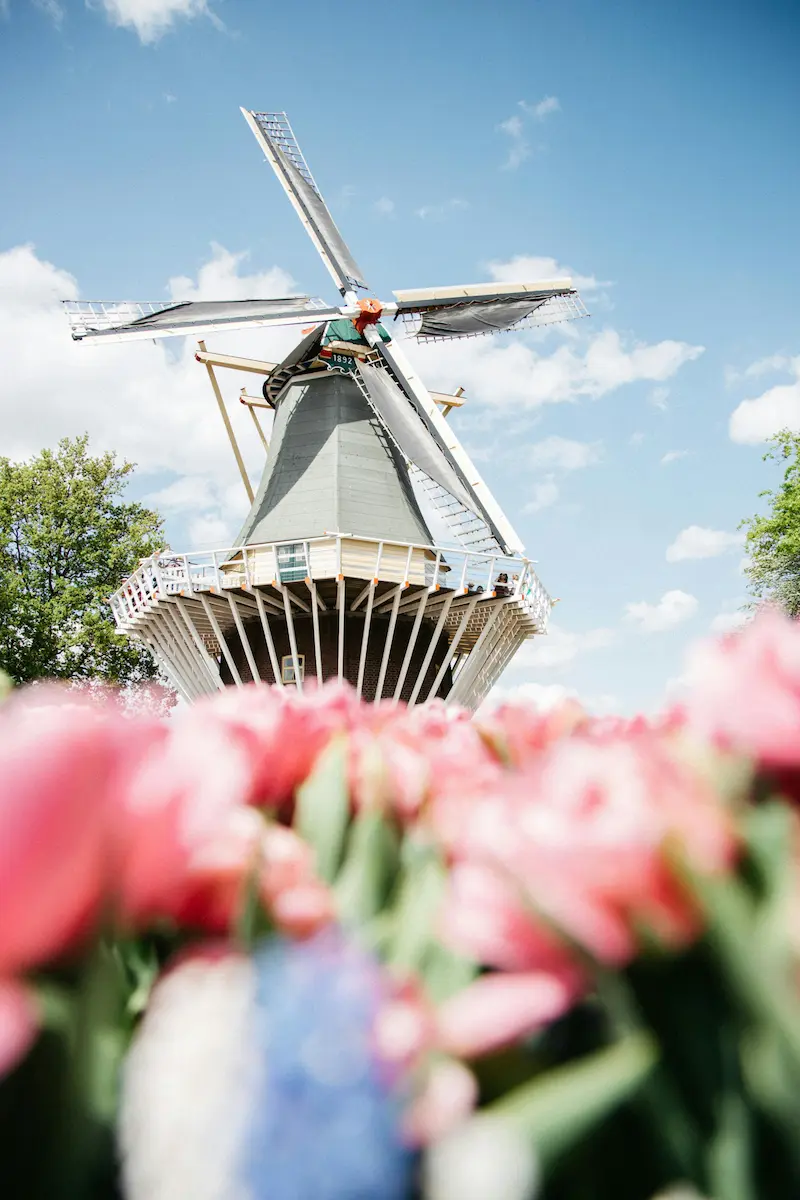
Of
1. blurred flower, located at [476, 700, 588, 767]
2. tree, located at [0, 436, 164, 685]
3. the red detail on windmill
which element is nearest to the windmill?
the red detail on windmill

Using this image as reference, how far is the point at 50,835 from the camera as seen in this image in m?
0.43

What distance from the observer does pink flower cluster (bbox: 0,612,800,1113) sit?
0.43m

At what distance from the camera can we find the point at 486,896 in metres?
0.53

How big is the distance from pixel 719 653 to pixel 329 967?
44 cm

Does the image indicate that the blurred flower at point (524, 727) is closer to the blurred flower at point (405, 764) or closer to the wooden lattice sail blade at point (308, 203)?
the blurred flower at point (405, 764)

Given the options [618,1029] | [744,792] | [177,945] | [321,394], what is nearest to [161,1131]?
[177,945]

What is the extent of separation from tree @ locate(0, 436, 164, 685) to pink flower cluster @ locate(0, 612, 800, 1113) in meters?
24.8

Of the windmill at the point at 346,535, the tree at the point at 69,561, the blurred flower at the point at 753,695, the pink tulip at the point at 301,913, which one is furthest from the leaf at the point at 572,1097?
the tree at the point at 69,561

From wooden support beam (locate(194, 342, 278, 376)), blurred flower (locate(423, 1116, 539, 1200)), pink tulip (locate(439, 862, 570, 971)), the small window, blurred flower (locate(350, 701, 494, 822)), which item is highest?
wooden support beam (locate(194, 342, 278, 376))

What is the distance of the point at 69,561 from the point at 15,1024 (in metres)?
27.7

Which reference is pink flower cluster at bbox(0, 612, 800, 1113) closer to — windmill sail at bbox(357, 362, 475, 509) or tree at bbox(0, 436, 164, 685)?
windmill sail at bbox(357, 362, 475, 509)

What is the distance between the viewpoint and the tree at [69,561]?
Answer: 2406 cm

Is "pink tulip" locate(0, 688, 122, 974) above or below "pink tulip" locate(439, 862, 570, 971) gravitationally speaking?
above

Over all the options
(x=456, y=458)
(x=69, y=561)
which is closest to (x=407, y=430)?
(x=456, y=458)
